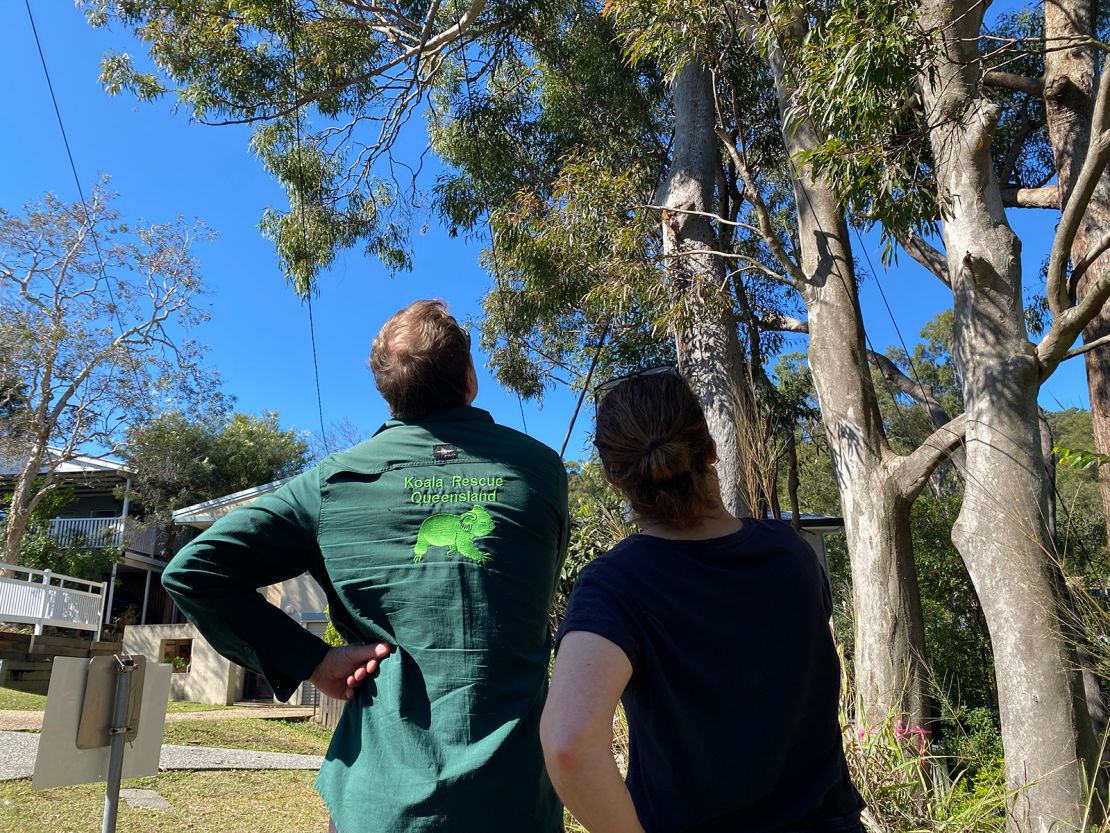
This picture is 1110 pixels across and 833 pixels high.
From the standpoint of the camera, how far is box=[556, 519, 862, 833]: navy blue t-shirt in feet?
4.38

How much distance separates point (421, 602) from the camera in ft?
5.35

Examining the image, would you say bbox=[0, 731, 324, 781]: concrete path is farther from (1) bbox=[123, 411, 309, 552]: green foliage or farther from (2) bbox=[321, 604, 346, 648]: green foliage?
(1) bbox=[123, 411, 309, 552]: green foliage

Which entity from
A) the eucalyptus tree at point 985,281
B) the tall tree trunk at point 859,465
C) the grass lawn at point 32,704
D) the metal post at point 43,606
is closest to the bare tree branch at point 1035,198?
the tall tree trunk at point 859,465

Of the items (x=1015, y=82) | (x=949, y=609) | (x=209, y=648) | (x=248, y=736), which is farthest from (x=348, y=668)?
(x=209, y=648)

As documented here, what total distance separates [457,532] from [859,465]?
5579mm

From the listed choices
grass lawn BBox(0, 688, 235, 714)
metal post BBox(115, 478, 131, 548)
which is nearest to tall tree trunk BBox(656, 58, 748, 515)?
grass lawn BBox(0, 688, 235, 714)

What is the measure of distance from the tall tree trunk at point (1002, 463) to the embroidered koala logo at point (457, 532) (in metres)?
3.42

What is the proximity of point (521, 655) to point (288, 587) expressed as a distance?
62.8 feet

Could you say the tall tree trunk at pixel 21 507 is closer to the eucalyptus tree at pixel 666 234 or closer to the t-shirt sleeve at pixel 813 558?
the eucalyptus tree at pixel 666 234

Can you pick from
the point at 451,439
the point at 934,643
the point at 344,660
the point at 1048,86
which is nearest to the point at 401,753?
the point at 344,660

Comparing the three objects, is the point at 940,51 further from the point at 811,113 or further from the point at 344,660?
the point at 344,660

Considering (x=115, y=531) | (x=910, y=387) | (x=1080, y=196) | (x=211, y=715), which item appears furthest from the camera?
(x=115, y=531)

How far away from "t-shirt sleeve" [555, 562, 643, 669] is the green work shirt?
0.31 metres

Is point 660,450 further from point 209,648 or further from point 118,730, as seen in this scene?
point 209,648
